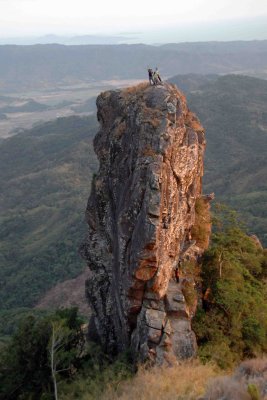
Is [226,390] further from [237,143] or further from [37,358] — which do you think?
[237,143]

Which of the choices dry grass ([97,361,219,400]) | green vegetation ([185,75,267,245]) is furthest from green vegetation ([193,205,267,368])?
green vegetation ([185,75,267,245])

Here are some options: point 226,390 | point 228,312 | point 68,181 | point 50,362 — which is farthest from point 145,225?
point 68,181

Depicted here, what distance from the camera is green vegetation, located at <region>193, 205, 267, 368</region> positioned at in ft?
59.0

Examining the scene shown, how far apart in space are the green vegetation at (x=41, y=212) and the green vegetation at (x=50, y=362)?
44.2 meters

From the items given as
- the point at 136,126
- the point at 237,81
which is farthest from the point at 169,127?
the point at 237,81

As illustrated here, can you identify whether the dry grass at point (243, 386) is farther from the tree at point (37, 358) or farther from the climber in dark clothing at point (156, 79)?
the climber in dark clothing at point (156, 79)

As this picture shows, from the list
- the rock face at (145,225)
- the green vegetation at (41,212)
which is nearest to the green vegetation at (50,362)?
the rock face at (145,225)

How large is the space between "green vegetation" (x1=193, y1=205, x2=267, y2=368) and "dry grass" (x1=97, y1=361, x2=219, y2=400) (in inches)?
65.5

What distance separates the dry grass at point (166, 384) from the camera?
13.9 m

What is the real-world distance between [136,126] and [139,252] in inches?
218

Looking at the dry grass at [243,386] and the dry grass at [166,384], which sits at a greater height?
the dry grass at [243,386]

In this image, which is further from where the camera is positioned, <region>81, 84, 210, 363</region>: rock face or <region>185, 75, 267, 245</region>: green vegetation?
<region>185, 75, 267, 245</region>: green vegetation

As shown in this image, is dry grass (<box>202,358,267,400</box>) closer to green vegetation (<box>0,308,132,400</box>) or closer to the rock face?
the rock face

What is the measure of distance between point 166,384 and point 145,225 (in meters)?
5.36
